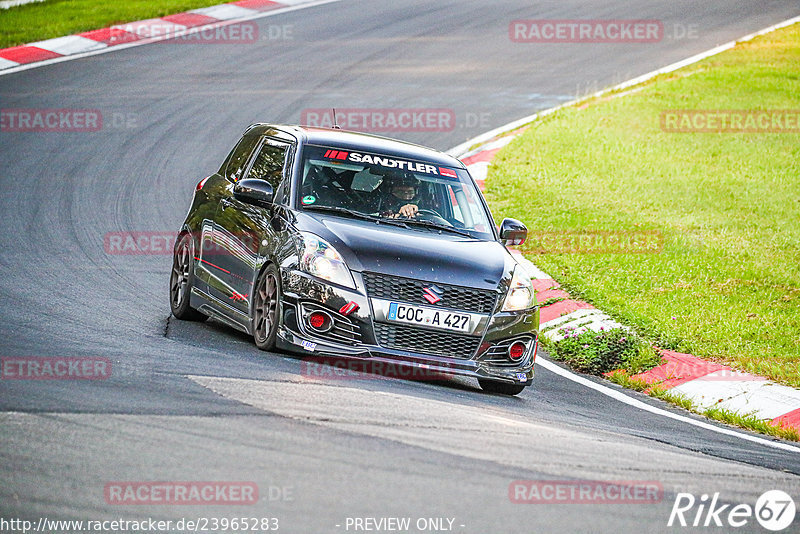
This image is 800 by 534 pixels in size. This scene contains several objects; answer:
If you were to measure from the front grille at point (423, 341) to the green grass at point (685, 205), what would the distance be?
303 centimetres

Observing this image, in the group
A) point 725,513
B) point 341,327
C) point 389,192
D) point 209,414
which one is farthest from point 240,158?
point 725,513

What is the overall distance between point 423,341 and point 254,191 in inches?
74.4

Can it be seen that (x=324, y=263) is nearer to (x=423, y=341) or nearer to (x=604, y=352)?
(x=423, y=341)

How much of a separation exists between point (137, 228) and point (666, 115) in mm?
10234

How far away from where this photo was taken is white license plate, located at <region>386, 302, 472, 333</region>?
26.8 ft

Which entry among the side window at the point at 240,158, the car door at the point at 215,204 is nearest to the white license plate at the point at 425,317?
the car door at the point at 215,204

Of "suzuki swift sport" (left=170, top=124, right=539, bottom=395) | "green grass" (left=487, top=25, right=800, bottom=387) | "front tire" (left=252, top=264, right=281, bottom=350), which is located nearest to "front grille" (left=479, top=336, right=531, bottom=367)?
"suzuki swift sport" (left=170, top=124, right=539, bottom=395)

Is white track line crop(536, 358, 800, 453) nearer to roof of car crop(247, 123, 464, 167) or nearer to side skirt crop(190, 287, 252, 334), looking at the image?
roof of car crop(247, 123, 464, 167)

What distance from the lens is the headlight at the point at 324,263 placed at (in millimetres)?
8188

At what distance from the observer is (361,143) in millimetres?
9812

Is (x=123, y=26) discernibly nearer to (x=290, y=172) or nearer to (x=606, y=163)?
(x=606, y=163)

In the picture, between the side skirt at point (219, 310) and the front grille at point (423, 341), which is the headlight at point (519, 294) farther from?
the side skirt at point (219, 310)

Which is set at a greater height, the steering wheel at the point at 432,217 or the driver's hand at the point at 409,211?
the driver's hand at the point at 409,211

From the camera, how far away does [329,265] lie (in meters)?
8.24
